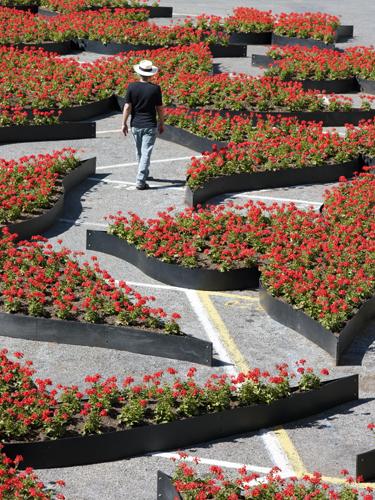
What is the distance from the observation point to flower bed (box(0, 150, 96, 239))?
59.7 feet

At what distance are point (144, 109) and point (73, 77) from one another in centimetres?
560

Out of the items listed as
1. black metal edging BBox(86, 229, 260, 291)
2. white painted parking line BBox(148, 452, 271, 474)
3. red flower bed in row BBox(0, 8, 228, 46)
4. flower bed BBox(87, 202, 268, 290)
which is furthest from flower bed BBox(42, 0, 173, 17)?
white painted parking line BBox(148, 452, 271, 474)

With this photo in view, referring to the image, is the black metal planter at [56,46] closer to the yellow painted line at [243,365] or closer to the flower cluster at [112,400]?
the yellow painted line at [243,365]

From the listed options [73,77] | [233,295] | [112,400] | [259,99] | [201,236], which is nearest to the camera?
[112,400]

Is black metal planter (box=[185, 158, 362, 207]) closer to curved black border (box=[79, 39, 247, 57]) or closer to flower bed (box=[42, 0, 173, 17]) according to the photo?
curved black border (box=[79, 39, 247, 57])

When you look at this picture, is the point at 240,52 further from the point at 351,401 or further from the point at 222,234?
the point at 351,401

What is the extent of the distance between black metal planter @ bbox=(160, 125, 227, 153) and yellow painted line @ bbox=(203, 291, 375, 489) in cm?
643

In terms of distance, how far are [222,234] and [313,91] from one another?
8936 mm

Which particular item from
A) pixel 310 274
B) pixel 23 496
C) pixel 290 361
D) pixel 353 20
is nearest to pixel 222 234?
pixel 310 274

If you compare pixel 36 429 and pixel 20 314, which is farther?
pixel 20 314

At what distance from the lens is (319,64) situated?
2711 centimetres

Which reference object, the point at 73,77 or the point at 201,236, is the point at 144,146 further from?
the point at 73,77

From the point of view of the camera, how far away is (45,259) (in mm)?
16500

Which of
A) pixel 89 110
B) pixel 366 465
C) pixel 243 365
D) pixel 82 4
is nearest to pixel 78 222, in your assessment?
pixel 243 365
